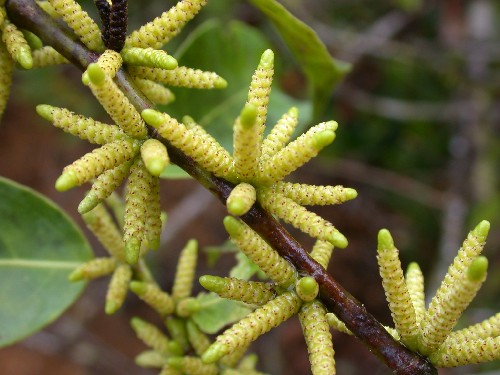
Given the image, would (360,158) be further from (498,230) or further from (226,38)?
(226,38)

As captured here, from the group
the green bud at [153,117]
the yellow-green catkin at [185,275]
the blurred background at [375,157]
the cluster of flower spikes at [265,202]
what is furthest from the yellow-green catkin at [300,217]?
the blurred background at [375,157]

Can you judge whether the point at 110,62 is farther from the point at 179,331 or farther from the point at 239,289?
the point at 179,331

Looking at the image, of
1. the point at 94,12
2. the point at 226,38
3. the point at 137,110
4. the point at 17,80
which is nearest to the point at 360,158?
the point at 94,12

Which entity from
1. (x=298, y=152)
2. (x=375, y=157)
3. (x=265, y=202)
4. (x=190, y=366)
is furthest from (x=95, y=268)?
(x=375, y=157)

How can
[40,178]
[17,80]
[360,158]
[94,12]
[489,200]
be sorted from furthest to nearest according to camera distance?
[40,178] → [17,80] → [360,158] → [94,12] → [489,200]

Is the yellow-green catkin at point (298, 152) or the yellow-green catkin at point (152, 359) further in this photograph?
the yellow-green catkin at point (152, 359)

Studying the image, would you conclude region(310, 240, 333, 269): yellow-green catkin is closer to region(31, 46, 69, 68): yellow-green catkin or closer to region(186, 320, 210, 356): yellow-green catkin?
region(186, 320, 210, 356): yellow-green catkin

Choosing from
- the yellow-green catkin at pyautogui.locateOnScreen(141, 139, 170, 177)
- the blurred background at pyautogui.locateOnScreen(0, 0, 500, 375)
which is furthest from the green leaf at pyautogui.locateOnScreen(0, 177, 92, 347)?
the blurred background at pyautogui.locateOnScreen(0, 0, 500, 375)

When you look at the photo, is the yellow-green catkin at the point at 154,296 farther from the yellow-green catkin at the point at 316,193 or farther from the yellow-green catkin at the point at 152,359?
the yellow-green catkin at the point at 316,193
